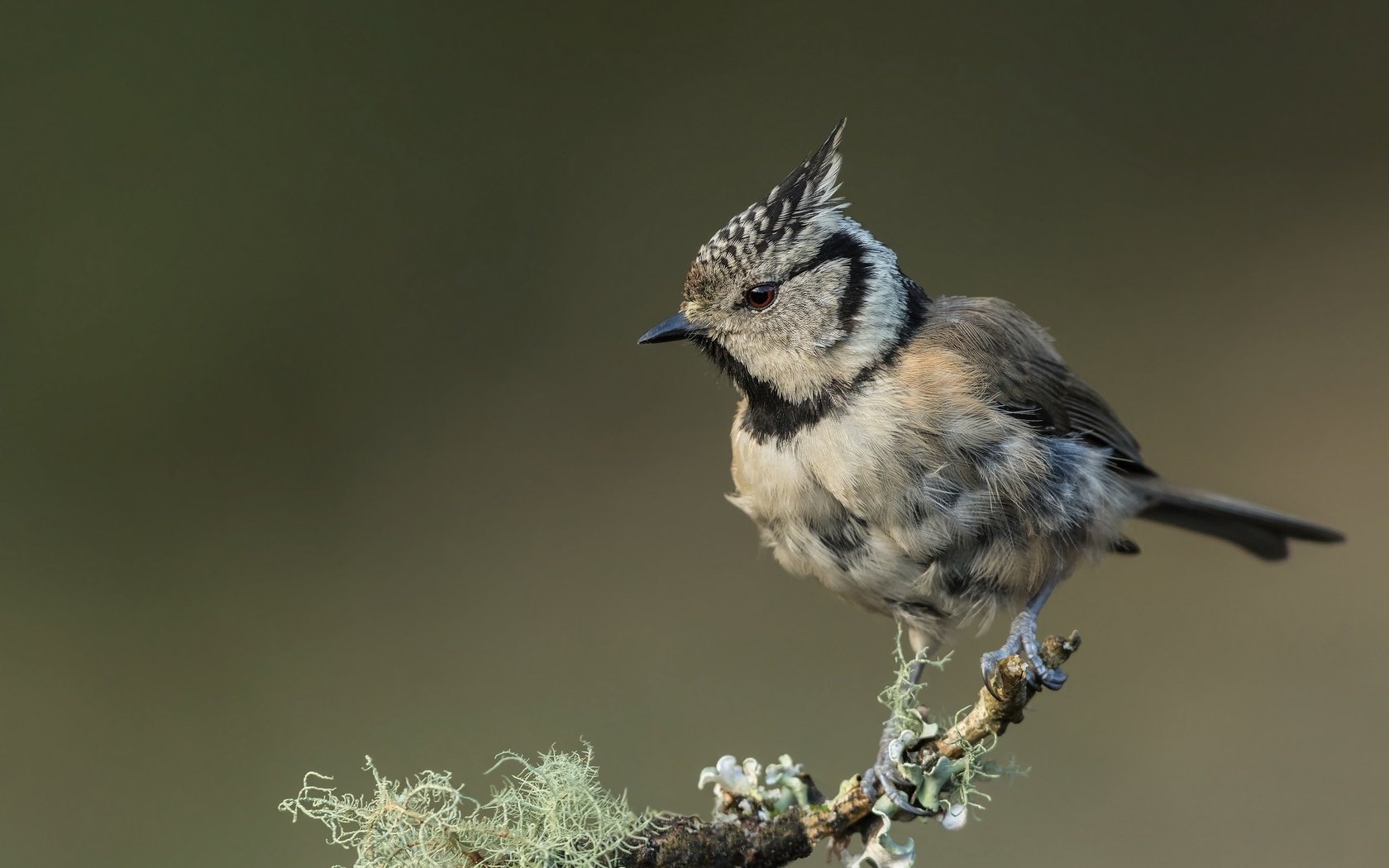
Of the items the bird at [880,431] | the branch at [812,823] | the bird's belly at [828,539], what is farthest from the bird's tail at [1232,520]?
the branch at [812,823]

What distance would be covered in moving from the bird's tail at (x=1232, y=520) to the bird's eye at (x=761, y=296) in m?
1.09

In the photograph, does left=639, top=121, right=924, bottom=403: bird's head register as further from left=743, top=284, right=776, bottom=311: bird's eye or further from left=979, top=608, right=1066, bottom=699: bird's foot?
left=979, top=608, right=1066, bottom=699: bird's foot

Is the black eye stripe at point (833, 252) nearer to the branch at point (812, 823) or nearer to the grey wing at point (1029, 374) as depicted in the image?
the grey wing at point (1029, 374)

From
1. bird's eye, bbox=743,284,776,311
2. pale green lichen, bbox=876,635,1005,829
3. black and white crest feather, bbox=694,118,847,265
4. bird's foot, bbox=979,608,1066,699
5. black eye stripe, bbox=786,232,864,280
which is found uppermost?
black and white crest feather, bbox=694,118,847,265

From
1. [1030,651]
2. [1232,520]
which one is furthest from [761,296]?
[1232,520]

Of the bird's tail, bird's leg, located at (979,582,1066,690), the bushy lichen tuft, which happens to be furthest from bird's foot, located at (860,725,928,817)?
the bird's tail

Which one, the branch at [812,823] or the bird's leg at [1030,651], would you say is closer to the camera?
the branch at [812,823]

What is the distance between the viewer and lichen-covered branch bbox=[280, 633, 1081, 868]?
1345 millimetres

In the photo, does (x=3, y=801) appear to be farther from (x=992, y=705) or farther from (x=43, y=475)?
(x=992, y=705)

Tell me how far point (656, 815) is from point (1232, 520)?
6.34 feet

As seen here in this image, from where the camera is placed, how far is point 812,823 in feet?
5.09

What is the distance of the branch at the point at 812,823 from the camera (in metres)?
1.43

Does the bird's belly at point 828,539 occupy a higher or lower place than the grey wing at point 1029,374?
lower

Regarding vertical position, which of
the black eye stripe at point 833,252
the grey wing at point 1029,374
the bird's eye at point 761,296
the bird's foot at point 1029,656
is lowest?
the bird's foot at point 1029,656
